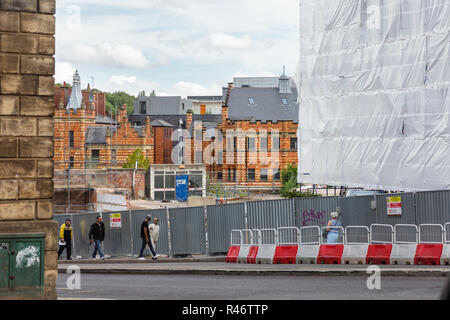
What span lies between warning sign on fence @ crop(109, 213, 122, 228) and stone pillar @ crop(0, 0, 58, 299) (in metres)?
20.2

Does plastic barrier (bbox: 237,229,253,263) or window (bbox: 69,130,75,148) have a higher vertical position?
window (bbox: 69,130,75,148)

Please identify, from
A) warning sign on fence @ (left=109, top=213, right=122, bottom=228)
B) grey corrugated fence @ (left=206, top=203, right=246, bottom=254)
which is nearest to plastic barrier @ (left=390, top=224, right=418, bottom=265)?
grey corrugated fence @ (left=206, top=203, right=246, bottom=254)

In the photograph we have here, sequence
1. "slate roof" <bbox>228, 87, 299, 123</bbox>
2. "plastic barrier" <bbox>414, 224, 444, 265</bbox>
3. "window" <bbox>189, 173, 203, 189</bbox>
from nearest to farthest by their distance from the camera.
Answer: "plastic barrier" <bbox>414, 224, 444, 265</bbox> → "window" <bbox>189, 173, 203, 189</bbox> → "slate roof" <bbox>228, 87, 299, 123</bbox>

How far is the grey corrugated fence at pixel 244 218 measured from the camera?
2609 centimetres

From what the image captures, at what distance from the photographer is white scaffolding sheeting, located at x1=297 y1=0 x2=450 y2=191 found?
33.5 meters

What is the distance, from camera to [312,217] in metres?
29.3

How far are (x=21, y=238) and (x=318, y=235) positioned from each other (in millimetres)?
13121

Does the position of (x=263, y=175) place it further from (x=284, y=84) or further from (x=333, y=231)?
(x=333, y=231)

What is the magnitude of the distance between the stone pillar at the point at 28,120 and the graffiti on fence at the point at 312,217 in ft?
50.9

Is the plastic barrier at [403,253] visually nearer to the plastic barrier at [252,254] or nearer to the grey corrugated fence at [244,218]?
the grey corrugated fence at [244,218]

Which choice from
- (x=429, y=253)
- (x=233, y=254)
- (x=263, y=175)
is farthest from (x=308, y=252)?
(x=263, y=175)

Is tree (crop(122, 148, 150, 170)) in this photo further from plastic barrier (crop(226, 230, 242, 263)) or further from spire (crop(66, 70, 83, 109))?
plastic barrier (crop(226, 230, 242, 263))

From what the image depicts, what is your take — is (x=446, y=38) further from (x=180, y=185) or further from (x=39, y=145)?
(x=180, y=185)

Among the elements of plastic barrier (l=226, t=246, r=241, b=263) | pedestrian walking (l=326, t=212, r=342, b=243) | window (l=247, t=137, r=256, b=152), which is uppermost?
window (l=247, t=137, r=256, b=152)
